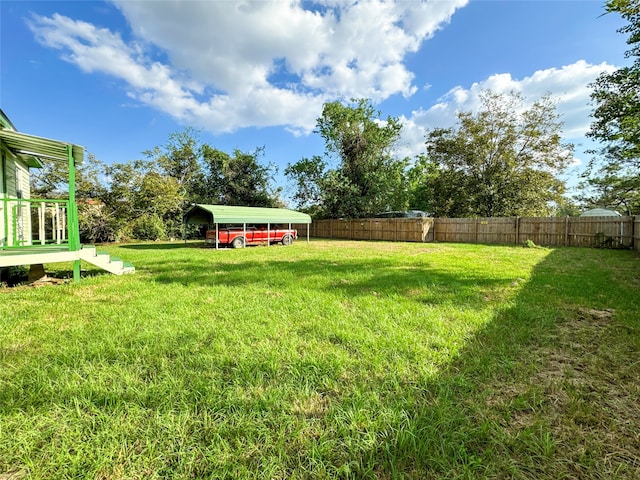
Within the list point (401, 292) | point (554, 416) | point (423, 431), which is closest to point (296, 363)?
point (423, 431)

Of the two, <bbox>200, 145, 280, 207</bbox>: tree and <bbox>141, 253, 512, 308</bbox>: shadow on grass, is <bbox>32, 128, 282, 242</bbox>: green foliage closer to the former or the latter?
<bbox>200, 145, 280, 207</bbox>: tree

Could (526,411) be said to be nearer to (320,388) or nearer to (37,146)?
(320,388)

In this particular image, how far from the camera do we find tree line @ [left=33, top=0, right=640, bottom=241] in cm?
1733

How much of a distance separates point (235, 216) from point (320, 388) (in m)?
12.2

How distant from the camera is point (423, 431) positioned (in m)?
1.71

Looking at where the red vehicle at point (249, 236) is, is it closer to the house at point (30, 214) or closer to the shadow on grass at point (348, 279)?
the shadow on grass at point (348, 279)

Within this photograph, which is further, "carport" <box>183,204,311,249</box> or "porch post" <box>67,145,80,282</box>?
"carport" <box>183,204,311,249</box>

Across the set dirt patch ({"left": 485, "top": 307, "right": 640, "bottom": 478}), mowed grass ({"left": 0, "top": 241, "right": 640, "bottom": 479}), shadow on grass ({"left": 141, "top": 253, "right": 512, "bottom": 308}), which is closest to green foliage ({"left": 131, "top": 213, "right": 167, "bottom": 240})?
shadow on grass ({"left": 141, "top": 253, "right": 512, "bottom": 308})

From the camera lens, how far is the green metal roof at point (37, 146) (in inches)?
Answer: 220

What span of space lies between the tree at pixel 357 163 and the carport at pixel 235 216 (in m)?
6.20

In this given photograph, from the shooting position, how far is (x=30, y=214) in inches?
266

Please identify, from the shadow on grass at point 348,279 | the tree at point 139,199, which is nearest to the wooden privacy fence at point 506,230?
the shadow on grass at point 348,279

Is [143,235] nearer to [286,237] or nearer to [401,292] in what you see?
[286,237]

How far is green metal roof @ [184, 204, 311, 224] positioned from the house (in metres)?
5.80
